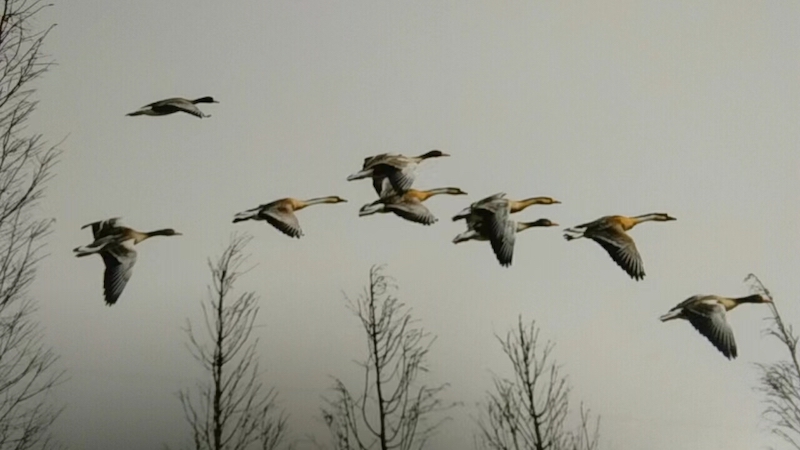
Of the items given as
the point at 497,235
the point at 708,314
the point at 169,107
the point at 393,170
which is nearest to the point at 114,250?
the point at 169,107

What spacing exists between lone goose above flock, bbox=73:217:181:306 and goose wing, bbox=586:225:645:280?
5965mm

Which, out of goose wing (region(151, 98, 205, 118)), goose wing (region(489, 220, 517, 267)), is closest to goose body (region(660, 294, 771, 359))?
goose wing (region(489, 220, 517, 267))

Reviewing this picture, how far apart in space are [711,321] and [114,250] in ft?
25.6

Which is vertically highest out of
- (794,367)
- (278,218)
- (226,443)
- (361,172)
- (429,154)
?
(429,154)

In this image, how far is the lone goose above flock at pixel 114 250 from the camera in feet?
27.0

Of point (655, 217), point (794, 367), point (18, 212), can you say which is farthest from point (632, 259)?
point (18, 212)

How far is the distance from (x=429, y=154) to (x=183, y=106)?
142 inches

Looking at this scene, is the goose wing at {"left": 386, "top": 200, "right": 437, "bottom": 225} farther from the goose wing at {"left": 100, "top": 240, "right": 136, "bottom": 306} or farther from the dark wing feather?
the goose wing at {"left": 100, "top": 240, "right": 136, "bottom": 306}

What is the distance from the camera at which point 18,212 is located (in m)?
7.86

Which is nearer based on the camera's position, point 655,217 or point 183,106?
point 183,106

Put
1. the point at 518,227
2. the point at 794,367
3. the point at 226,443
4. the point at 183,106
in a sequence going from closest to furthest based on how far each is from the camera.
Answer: the point at 183,106
the point at 226,443
the point at 518,227
the point at 794,367

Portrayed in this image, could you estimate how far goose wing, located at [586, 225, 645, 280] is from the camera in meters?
9.27

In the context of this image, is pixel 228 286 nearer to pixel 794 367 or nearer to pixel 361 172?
pixel 361 172

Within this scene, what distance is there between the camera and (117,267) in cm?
842
